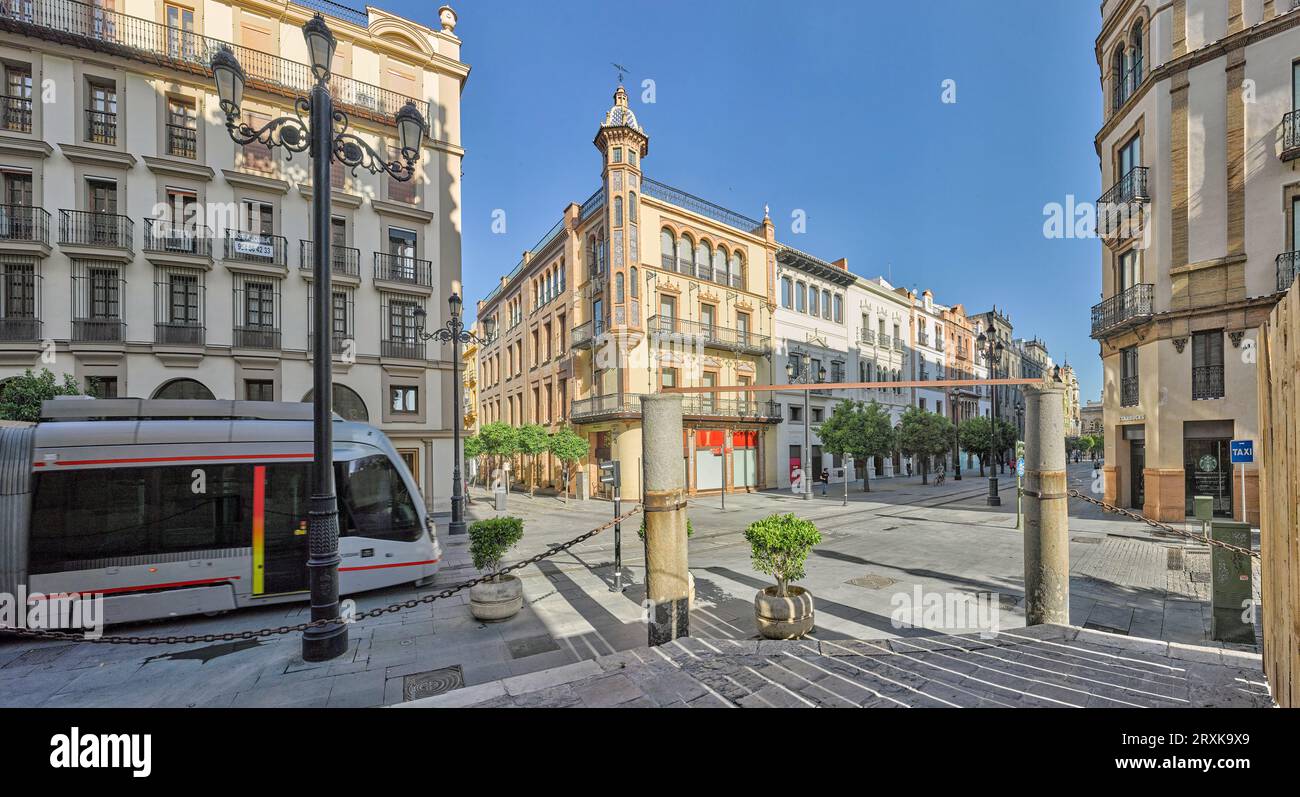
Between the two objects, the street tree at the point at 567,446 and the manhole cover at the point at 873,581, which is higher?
the street tree at the point at 567,446

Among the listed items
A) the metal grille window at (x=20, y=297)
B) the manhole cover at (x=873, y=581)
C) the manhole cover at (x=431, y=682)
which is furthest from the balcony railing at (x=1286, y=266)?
the metal grille window at (x=20, y=297)

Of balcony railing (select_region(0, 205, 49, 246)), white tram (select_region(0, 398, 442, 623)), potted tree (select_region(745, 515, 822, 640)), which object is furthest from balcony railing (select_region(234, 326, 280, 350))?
potted tree (select_region(745, 515, 822, 640))

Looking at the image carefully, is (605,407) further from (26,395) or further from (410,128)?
(410,128)

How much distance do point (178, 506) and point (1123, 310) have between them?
26.2 metres

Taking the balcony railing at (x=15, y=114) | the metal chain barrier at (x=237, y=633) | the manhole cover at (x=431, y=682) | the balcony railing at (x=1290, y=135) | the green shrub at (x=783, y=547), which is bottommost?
the manhole cover at (x=431, y=682)

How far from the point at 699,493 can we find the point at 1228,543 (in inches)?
835

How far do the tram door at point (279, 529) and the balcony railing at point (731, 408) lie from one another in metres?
18.6

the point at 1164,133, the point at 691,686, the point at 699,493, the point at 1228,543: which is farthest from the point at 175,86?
the point at 1164,133

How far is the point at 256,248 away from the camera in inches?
691

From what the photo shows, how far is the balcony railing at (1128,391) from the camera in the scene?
17281mm

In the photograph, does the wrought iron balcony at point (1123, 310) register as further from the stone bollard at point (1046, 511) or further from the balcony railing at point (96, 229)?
the balcony railing at point (96, 229)

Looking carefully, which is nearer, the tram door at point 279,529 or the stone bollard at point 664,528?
the stone bollard at point 664,528

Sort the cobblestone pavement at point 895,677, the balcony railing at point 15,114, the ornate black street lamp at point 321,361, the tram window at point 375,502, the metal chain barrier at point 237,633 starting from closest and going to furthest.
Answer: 1. the cobblestone pavement at point 895,677
2. the metal chain barrier at point 237,633
3. the ornate black street lamp at point 321,361
4. the tram window at point 375,502
5. the balcony railing at point 15,114

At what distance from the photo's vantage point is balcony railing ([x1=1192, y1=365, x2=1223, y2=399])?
15.0 meters
